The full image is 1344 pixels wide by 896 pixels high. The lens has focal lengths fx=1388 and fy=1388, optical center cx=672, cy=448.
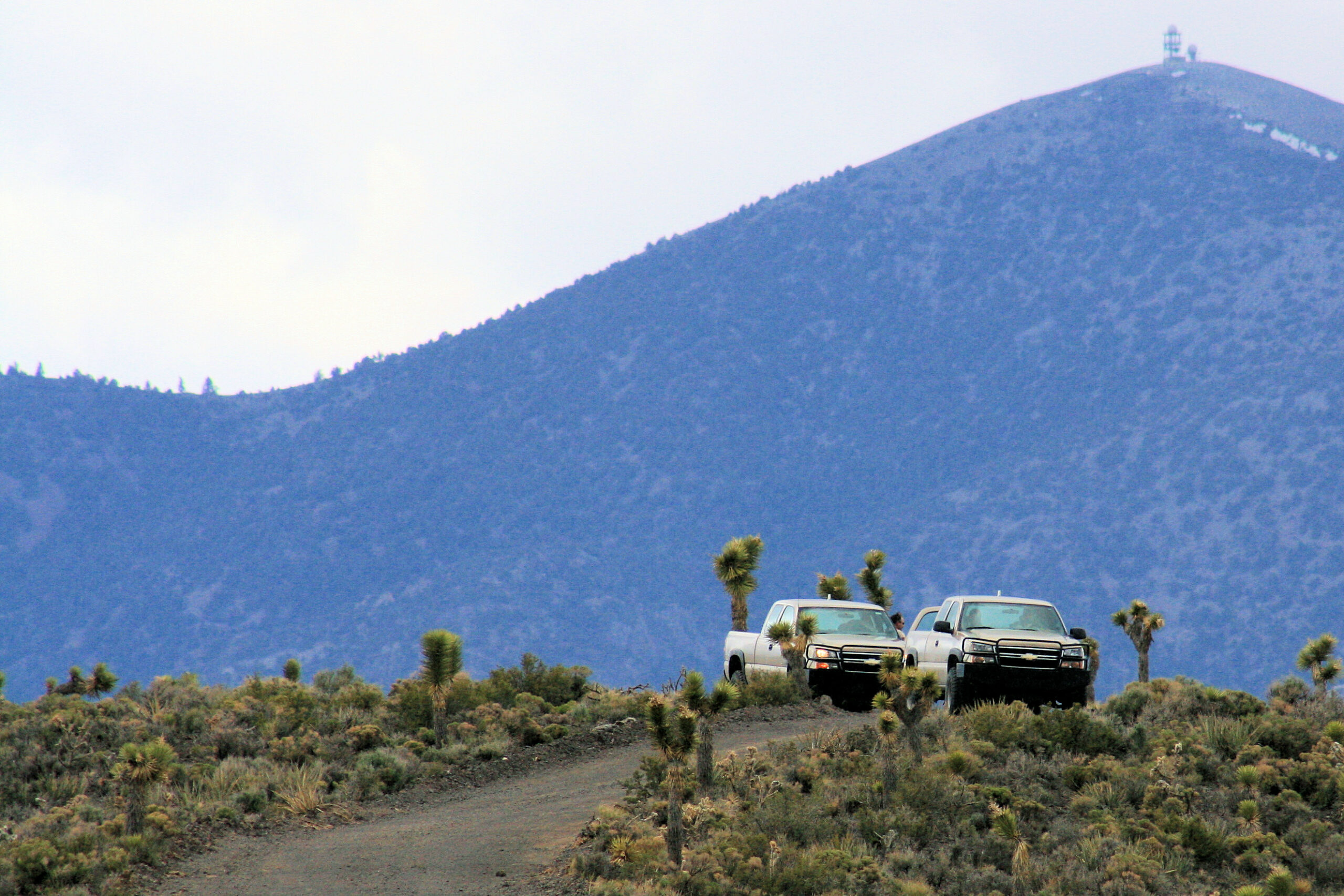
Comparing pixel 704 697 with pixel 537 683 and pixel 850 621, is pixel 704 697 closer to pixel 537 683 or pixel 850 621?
pixel 850 621

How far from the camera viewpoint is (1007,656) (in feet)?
64.5

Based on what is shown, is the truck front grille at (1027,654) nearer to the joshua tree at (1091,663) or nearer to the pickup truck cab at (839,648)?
the joshua tree at (1091,663)

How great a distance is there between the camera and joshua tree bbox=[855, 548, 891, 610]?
3078 cm

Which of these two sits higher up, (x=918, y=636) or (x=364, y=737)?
(x=918, y=636)

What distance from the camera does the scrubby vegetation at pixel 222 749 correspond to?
15.9m

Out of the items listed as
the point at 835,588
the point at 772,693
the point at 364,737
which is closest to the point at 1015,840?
the point at 772,693

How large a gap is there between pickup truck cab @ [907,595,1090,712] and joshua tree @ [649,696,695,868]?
6166 millimetres

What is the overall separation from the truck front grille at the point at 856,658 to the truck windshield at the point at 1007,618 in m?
2.12

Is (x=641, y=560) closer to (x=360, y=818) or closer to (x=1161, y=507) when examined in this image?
(x=1161, y=507)

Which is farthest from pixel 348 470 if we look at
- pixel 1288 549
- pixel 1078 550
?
pixel 1288 549

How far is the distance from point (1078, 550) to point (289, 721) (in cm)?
13478

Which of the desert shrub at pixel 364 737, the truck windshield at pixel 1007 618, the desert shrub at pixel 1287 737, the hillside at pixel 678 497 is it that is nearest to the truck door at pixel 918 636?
the truck windshield at pixel 1007 618

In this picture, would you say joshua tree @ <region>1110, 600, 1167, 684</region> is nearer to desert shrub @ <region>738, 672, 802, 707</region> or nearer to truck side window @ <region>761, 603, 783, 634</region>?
desert shrub @ <region>738, 672, 802, 707</region>

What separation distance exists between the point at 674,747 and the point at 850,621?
9.40 metres
